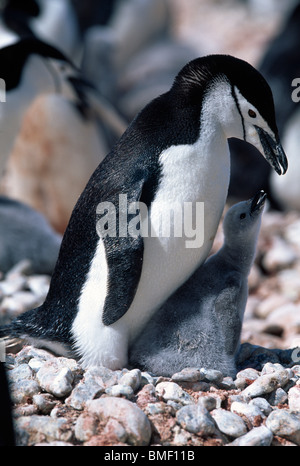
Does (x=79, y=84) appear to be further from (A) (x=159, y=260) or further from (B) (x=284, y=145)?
(A) (x=159, y=260)

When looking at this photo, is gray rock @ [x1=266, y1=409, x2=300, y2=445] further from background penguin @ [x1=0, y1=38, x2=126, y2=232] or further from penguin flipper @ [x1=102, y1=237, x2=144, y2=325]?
background penguin @ [x1=0, y1=38, x2=126, y2=232]

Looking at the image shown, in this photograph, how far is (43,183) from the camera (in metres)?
4.75

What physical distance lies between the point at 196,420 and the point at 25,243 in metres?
2.34

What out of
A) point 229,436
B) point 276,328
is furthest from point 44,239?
point 229,436

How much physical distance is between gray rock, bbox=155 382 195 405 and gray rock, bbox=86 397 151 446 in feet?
0.44

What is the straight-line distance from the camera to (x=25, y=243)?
3.80 meters

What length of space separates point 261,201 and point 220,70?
367mm

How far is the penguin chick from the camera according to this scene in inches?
149

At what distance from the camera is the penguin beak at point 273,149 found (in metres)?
1.91

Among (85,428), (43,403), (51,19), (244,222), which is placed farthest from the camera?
(51,19)

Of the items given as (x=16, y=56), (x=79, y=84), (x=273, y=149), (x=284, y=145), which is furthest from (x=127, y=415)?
(x=284, y=145)

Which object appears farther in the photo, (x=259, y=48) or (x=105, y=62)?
(x=259, y=48)

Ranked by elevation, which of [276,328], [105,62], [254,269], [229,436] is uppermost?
[105,62]

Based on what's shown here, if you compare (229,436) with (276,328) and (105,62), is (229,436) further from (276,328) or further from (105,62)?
(105,62)
